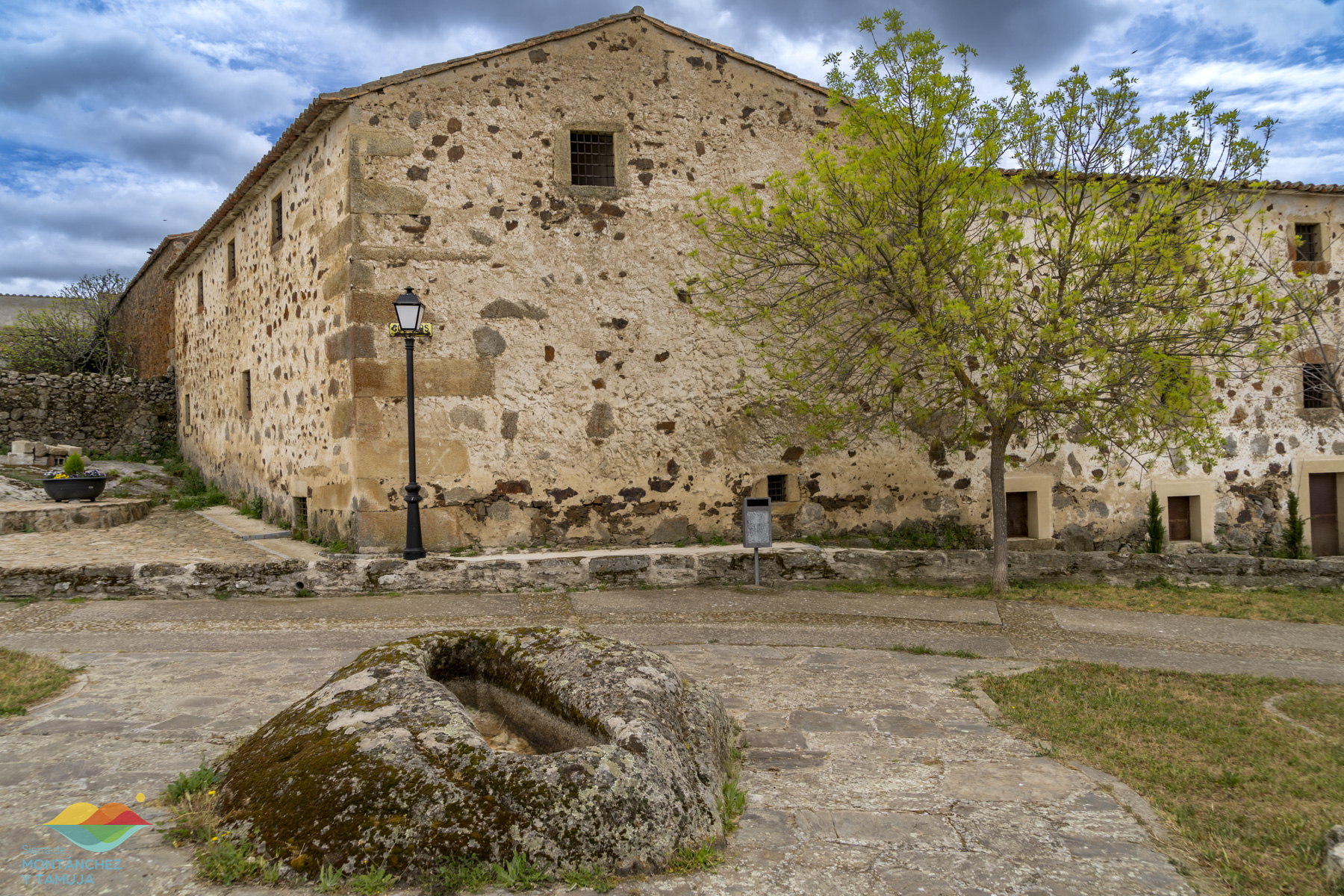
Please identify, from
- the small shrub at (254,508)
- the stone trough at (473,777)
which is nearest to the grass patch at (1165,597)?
the stone trough at (473,777)

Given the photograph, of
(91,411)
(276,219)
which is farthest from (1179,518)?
(91,411)

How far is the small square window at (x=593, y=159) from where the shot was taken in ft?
34.0

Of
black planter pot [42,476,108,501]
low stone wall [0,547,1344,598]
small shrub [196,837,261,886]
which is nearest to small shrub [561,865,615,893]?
small shrub [196,837,261,886]

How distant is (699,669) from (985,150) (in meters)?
6.31

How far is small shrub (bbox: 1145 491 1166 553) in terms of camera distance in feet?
39.3

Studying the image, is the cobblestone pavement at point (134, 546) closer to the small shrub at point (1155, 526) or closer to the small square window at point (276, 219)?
the small square window at point (276, 219)

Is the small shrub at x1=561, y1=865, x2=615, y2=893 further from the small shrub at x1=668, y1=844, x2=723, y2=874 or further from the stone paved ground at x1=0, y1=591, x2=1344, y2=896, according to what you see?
the small shrub at x1=668, y1=844, x2=723, y2=874

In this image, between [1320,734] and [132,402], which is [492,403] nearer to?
[1320,734]

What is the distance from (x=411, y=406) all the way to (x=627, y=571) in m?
3.03

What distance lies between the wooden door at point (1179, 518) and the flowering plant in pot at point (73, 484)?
16.4 meters

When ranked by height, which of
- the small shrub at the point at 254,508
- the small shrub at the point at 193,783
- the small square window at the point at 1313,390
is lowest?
the small shrub at the point at 193,783

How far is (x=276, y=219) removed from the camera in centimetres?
1198

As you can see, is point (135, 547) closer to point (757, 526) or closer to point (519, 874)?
point (757, 526)

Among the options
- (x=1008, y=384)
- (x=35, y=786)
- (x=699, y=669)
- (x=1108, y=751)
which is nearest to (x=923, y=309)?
(x=1008, y=384)
